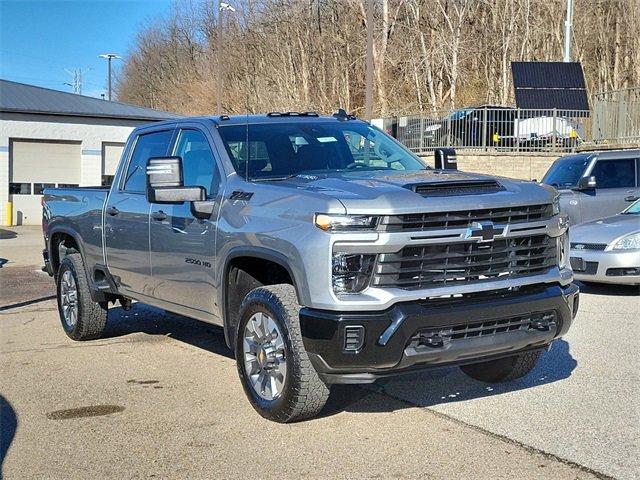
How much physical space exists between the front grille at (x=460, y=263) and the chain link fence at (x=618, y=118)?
61.4ft

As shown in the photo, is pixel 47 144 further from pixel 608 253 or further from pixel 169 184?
pixel 169 184

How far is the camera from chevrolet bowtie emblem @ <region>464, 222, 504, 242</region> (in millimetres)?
4906

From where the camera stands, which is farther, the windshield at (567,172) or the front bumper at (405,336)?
the windshield at (567,172)

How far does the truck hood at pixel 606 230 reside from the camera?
414 inches

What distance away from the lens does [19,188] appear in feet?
98.6

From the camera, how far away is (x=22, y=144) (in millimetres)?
30047

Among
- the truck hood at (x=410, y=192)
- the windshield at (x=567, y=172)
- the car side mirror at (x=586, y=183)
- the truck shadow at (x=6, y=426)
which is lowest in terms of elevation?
the truck shadow at (x=6, y=426)

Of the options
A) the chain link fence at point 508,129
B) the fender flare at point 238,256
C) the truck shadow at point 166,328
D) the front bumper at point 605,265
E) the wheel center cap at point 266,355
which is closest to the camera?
the fender flare at point 238,256

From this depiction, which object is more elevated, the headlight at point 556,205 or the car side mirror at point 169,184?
the car side mirror at point 169,184

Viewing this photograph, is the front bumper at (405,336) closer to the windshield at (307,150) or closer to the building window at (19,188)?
the windshield at (307,150)

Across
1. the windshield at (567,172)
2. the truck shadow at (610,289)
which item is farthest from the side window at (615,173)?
the truck shadow at (610,289)

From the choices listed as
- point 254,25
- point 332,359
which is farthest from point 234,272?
point 254,25

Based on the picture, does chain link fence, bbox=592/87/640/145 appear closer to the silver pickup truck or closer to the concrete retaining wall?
the concrete retaining wall

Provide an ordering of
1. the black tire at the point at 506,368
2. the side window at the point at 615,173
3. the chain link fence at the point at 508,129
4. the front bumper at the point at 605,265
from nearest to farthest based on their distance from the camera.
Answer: the black tire at the point at 506,368, the front bumper at the point at 605,265, the side window at the point at 615,173, the chain link fence at the point at 508,129
